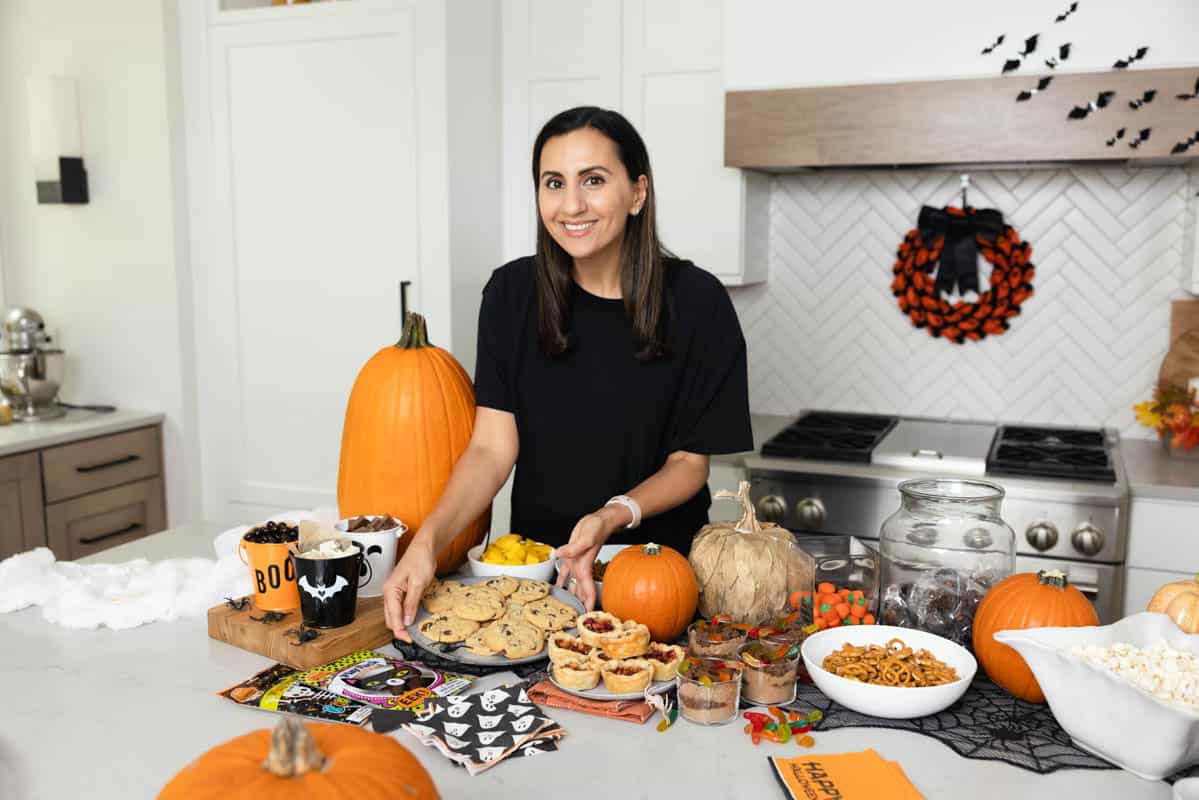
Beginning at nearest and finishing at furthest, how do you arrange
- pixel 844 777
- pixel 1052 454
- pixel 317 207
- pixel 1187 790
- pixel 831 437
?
pixel 1187 790 < pixel 844 777 < pixel 1052 454 < pixel 831 437 < pixel 317 207

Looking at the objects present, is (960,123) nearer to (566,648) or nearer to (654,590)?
(654,590)

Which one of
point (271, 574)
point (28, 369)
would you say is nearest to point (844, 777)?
point (271, 574)

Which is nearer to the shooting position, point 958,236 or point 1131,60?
point 1131,60

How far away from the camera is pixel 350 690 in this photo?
1229 millimetres

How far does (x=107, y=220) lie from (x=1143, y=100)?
326 cm

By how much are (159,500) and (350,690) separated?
267 centimetres

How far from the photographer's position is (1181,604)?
3.99ft

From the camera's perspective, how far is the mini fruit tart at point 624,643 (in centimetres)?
126

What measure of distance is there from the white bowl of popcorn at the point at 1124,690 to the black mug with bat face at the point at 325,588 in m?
0.84

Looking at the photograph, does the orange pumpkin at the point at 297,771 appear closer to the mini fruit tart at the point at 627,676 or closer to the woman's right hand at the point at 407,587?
the mini fruit tart at the point at 627,676

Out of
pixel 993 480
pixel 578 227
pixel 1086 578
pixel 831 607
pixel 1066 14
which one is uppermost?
pixel 1066 14

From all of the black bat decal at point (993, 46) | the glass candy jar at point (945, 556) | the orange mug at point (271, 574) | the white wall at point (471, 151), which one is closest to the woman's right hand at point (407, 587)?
the orange mug at point (271, 574)

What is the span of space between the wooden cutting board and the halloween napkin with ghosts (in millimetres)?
209

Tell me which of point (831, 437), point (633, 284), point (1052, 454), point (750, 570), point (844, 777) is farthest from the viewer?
point (831, 437)
